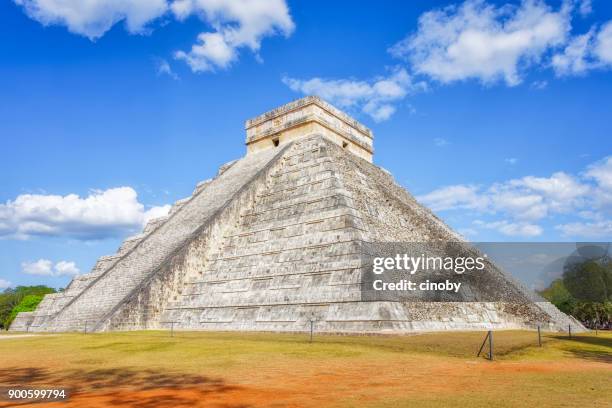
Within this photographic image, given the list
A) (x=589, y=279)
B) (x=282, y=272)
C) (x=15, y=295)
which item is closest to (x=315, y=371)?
(x=282, y=272)

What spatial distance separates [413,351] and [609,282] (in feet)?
47.3

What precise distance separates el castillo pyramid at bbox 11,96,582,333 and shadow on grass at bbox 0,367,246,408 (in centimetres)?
537

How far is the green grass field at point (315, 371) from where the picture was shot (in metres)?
5.46

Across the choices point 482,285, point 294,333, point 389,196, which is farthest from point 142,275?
point 482,285

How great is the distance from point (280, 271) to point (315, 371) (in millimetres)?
6803

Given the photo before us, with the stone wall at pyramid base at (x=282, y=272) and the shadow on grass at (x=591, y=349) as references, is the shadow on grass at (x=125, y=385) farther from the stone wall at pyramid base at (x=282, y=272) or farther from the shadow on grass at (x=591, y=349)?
the shadow on grass at (x=591, y=349)

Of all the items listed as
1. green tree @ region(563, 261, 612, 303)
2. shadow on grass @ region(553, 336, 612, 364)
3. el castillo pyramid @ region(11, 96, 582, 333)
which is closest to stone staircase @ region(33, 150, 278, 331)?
el castillo pyramid @ region(11, 96, 582, 333)

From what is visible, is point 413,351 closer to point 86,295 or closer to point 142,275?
point 142,275

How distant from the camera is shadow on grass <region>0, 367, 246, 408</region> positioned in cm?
543

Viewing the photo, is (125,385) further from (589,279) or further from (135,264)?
(589,279)

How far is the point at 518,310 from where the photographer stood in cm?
1509

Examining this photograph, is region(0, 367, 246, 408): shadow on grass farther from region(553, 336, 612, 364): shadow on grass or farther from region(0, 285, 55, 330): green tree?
region(0, 285, 55, 330): green tree

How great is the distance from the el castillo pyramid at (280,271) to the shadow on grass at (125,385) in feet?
17.6

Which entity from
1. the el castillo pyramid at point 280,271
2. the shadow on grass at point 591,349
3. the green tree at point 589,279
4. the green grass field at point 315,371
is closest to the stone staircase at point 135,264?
the el castillo pyramid at point 280,271
